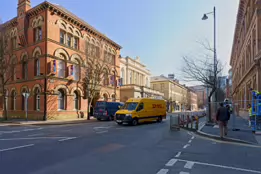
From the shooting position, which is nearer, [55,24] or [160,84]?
[55,24]

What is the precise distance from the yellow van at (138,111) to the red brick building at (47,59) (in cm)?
1038

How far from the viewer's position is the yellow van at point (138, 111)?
711 inches

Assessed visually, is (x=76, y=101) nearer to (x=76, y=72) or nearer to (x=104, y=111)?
(x=76, y=72)

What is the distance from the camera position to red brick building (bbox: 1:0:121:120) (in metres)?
24.6

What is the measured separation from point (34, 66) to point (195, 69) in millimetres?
20235

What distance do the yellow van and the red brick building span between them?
34.1ft

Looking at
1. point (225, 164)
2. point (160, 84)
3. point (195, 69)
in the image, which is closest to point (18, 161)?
point (225, 164)

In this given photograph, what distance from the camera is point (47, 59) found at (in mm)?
24391

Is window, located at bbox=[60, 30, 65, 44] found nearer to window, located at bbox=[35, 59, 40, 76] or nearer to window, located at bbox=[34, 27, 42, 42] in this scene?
window, located at bbox=[34, 27, 42, 42]

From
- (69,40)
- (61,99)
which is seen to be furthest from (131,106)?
(69,40)

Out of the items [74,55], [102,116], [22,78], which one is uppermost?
[74,55]

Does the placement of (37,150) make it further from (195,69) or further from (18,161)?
(195,69)

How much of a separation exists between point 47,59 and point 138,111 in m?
13.5

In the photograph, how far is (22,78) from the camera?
1097 inches
